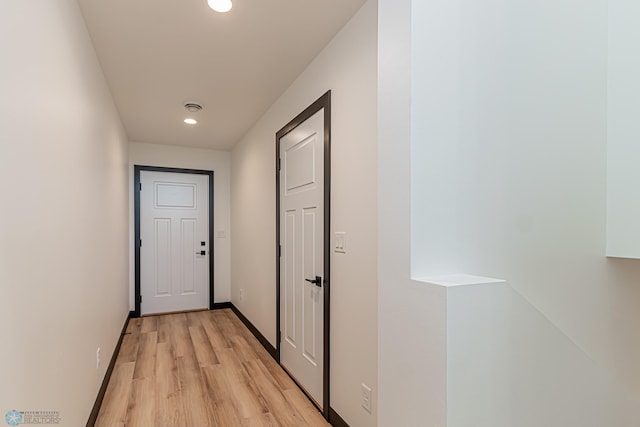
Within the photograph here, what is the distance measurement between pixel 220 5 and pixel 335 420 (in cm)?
249

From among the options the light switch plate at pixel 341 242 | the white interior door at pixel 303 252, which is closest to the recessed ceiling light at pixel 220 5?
the white interior door at pixel 303 252

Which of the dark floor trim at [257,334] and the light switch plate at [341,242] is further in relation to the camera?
the dark floor trim at [257,334]

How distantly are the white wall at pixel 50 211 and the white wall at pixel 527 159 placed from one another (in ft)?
4.00

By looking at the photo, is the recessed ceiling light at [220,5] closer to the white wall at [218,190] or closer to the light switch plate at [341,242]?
the light switch plate at [341,242]

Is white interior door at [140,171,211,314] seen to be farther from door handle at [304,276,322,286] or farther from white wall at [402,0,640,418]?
white wall at [402,0,640,418]

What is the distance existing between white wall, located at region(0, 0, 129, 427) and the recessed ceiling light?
0.67 metres

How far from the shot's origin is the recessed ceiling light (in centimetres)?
170

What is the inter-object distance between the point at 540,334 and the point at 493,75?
96 cm

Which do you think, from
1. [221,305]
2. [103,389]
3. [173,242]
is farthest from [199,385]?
[173,242]

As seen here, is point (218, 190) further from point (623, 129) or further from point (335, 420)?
point (623, 129)

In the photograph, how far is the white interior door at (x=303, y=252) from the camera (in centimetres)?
226

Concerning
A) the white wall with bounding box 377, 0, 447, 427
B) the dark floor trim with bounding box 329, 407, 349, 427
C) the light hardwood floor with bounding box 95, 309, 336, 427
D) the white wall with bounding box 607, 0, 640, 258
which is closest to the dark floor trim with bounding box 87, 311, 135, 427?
the light hardwood floor with bounding box 95, 309, 336, 427

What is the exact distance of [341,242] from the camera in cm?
197

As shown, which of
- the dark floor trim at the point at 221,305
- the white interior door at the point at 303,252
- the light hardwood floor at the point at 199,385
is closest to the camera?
the light hardwood floor at the point at 199,385
